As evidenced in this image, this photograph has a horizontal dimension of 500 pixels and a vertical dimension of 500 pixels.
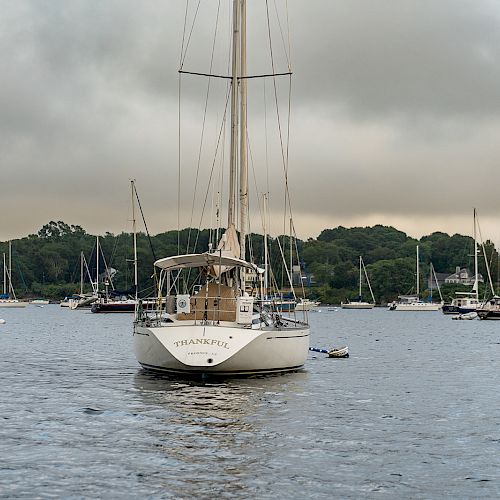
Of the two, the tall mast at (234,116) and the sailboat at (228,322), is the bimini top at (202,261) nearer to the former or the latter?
the sailboat at (228,322)

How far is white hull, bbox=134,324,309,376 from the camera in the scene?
29.7 m

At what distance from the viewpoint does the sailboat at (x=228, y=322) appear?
29.9 m

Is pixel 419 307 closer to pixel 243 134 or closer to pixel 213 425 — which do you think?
pixel 243 134

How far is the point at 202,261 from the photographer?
34.3m

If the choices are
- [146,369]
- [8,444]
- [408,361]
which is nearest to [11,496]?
[8,444]

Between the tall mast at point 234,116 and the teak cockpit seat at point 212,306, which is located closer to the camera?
the teak cockpit seat at point 212,306

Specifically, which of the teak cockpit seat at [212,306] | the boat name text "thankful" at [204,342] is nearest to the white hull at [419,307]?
the teak cockpit seat at [212,306]

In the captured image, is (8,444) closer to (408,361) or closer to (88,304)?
(408,361)

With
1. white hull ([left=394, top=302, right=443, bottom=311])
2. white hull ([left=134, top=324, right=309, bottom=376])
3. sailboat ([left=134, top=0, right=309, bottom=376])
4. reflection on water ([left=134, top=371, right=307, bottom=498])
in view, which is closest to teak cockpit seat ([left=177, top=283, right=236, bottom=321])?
sailboat ([left=134, top=0, right=309, bottom=376])

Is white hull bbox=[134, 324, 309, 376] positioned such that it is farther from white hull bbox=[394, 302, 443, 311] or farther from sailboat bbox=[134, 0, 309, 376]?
white hull bbox=[394, 302, 443, 311]

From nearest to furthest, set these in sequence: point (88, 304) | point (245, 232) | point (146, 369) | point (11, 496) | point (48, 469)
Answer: point (11, 496), point (48, 469), point (146, 369), point (245, 232), point (88, 304)

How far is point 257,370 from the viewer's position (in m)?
31.8

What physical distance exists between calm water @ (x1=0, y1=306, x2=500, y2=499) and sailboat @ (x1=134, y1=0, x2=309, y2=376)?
29.8 inches

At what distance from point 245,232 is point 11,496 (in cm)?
2306
